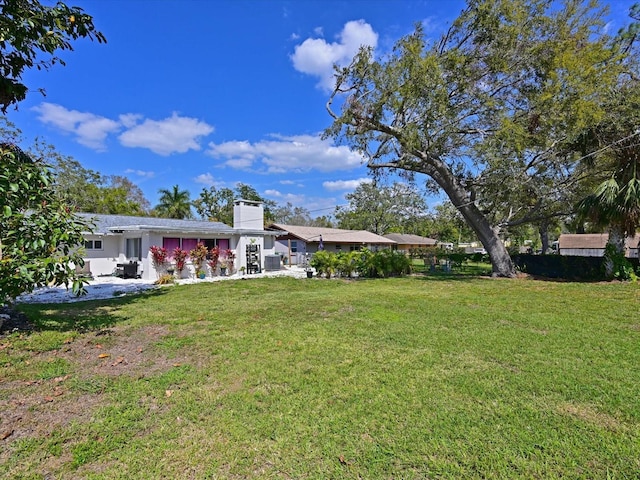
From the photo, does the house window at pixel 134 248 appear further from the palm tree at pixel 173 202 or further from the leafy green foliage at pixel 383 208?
the leafy green foliage at pixel 383 208

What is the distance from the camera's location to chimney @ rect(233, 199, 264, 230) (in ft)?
61.7

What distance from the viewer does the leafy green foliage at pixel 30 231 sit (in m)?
4.55

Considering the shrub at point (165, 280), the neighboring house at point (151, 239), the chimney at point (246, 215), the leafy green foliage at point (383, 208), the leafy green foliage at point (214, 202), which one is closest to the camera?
the shrub at point (165, 280)

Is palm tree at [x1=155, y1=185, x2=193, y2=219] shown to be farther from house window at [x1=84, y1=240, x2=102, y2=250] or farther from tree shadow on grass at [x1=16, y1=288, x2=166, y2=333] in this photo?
tree shadow on grass at [x1=16, y1=288, x2=166, y2=333]

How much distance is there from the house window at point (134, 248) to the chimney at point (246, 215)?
5028 millimetres

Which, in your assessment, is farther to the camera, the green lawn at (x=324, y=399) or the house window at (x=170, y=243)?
the house window at (x=170, y=243)

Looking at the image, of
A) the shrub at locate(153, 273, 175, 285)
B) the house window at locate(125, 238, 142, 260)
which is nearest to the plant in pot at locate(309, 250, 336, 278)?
the shrub at locate(153, 273, 175, 285)

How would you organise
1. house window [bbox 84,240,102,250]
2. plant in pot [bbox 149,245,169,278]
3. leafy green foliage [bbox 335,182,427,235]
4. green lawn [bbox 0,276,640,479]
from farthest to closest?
1. leafy green foliage [bbox 335,182,427,235]
2. house window [bbox 84,240,102,250]
3. plant in pot [bbox 149,245,169,278]
4. green lawn [bbox 0,276,640,479]

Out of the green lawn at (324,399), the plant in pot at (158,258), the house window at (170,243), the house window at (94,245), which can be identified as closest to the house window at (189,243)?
the house window at (170,243)

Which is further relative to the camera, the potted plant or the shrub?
the potted plant

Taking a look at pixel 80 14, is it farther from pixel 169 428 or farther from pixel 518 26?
pixel 518 26

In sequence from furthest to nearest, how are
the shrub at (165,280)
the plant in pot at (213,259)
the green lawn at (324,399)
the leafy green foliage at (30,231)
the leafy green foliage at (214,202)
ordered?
the leafy green foliage at (214,202)
the plant in pot at (213,259)
the shrub at (165,280)
the leafy green foliage at (30,231)
the green lawn at (324,399)

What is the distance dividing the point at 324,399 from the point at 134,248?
16197 mm

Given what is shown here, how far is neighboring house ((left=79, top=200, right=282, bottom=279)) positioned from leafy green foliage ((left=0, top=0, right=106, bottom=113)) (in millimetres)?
8409
